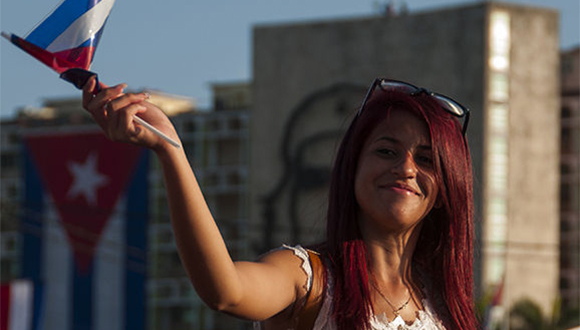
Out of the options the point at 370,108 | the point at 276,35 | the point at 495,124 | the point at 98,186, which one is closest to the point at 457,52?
the point at 495,124

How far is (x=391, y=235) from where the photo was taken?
423 cm

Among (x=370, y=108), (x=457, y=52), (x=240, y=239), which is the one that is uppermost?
(x=457, y=52)

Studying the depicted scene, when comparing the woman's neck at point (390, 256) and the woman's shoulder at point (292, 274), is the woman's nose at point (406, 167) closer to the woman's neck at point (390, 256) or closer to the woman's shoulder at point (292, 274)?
the woman's neck at point (390, 256)

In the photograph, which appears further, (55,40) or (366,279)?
(366,279)

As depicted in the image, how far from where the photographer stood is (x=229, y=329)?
7088 centimetres

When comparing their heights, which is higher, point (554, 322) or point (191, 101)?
point (191, 101)

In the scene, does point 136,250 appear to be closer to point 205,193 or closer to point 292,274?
point 205,193

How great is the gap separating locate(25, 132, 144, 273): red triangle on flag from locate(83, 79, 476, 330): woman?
2033 inches

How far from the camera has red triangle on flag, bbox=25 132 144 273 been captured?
193 ft

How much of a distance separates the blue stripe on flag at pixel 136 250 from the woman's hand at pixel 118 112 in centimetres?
3659

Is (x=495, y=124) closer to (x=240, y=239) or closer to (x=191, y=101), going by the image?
(x=240, y=239)

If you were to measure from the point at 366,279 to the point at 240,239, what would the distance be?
67.5m

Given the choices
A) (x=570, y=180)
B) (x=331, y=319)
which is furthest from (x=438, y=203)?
(x=570, y=180)

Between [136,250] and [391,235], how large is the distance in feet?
151
